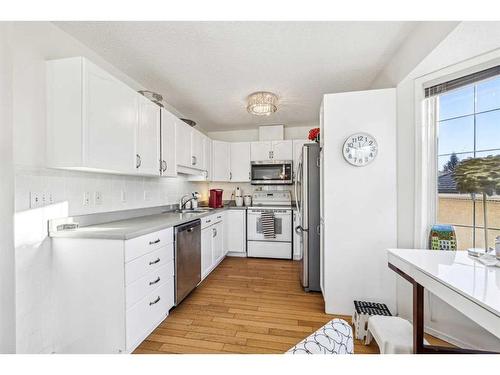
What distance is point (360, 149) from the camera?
81.4 inches

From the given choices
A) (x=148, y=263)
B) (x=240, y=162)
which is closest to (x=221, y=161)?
(x=240, y=162)

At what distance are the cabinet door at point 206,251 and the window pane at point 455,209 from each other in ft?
8.04

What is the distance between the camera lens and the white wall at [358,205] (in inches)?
80.6

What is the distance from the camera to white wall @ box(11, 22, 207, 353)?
1.37m

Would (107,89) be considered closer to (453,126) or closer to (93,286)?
(93,286)

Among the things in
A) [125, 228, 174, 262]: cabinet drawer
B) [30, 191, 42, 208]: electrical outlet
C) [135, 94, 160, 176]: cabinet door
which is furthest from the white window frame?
[30, 191, 42, 208]: electrical outlet

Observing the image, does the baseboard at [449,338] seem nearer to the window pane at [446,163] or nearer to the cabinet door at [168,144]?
the window pane at [446,163]

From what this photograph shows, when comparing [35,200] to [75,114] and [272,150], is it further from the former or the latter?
[272,150]

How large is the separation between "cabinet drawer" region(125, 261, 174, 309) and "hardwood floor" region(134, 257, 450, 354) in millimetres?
395

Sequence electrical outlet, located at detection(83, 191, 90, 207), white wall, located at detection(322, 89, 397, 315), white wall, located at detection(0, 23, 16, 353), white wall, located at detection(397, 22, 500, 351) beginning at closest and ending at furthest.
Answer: white wall, located at detection(0, 23, 16, 353), white wall, located at detection(397, 22, 500, 351), electrical outlet, located at detection(83, 191, 90, 207), white wall, located at detection(322, 89, 397, 315)

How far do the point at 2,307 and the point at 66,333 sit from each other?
45 centimetres

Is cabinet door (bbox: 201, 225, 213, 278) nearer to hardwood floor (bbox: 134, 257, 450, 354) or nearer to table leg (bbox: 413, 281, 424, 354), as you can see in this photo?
hardwood floor (bbox: 134, 257, 450, 354)

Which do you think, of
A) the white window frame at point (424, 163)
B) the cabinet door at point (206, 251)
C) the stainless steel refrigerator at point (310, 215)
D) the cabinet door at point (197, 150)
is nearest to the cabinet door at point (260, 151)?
the cabinet door at point (197, 150)

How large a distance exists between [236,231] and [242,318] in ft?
6.23
